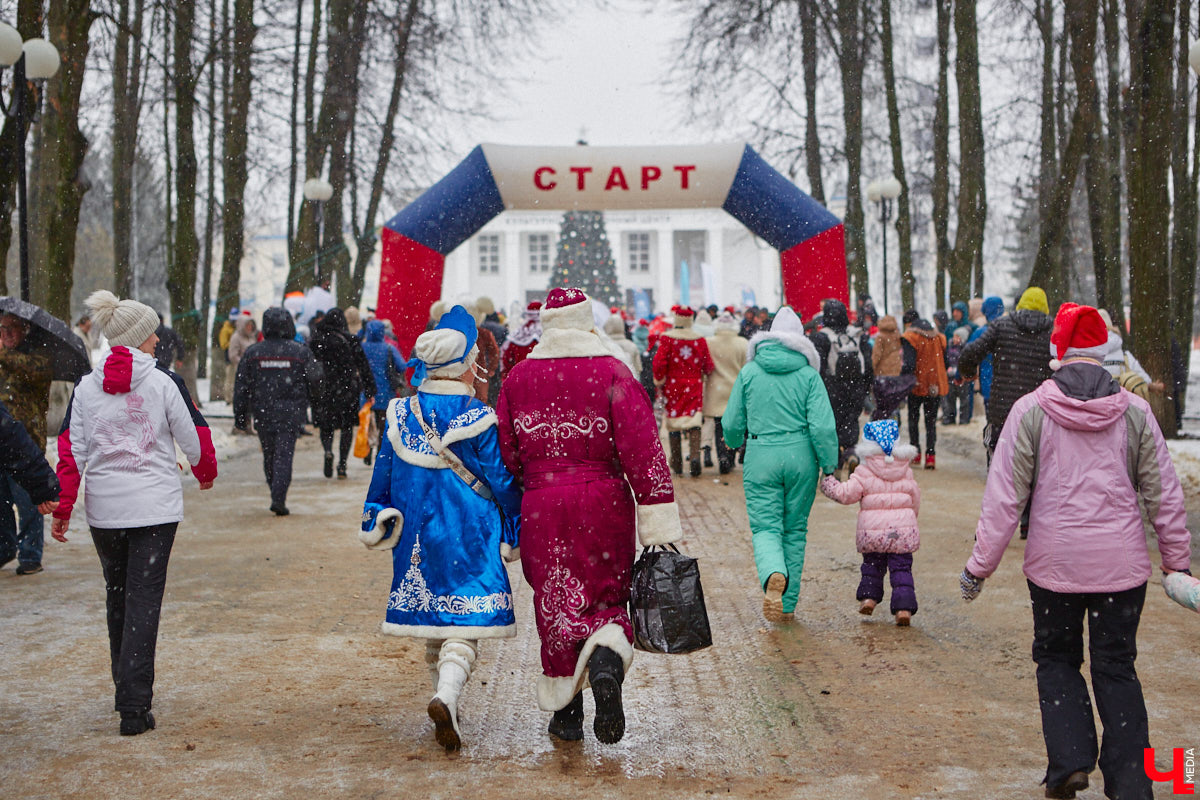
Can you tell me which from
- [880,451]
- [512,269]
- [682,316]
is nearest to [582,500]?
[880,451]

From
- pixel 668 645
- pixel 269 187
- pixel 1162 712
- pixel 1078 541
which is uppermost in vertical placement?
pixel 269 187

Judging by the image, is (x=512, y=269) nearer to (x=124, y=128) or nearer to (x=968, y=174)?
(x=124, y=128)

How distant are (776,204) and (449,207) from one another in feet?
13.1

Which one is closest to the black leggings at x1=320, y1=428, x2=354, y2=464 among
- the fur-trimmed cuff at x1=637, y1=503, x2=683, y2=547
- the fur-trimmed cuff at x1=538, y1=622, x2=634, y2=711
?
the fur-trimmed cuff at x1=538, y1=622, x2=634, y2=711

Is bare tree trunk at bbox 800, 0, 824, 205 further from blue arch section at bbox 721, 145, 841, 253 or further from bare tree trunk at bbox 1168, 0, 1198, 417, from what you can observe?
blue arch section at bbox 721, 145, 841, 253

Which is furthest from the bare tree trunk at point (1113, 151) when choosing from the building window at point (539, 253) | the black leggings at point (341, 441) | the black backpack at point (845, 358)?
the building window at point (539, 253)

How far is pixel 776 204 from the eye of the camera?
15.9 meters

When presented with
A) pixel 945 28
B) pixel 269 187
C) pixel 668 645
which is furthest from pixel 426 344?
pixel 269 187

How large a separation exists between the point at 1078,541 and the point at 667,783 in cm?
160

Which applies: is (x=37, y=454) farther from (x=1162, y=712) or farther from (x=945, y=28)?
(x=945, y=28)

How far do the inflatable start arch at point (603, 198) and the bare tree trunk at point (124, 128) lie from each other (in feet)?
26.9

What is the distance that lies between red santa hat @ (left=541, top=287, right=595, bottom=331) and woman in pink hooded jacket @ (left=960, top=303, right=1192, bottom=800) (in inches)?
64.3

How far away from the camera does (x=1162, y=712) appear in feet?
17.3

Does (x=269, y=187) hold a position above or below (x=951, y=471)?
above
